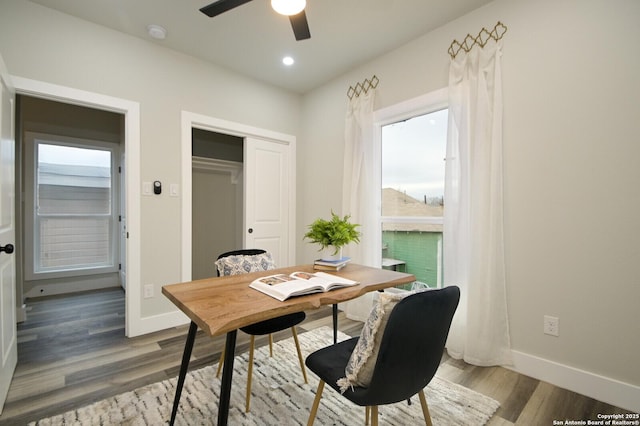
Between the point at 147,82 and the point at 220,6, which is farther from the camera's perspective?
the point at 147,82

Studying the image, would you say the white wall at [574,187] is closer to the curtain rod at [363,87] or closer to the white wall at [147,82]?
the curtain rod at [363,87]

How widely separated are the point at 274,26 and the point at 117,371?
9.65 ft

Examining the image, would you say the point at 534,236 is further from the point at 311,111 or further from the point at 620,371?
the point at 311,111

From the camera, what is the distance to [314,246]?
370cm

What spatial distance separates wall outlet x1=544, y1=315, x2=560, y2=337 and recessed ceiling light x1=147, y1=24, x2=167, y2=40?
3.75 m

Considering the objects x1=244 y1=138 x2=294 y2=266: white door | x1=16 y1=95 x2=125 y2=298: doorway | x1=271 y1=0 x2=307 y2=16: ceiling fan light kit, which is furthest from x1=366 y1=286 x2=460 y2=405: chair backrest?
x1=16 y1=95 x2=125 y2=298: doorway

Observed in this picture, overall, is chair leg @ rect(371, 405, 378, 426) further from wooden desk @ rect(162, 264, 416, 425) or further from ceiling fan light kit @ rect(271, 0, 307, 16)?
ceiling fan light kit @ rect(271, 0, 307, 16)

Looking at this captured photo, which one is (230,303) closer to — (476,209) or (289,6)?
(289,6)

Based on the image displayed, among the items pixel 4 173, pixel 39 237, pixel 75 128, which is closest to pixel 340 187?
pixel 4 173

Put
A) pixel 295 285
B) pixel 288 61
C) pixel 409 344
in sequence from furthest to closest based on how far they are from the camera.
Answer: pixel 288 61 < pixel 295 285 < pixel 409 344

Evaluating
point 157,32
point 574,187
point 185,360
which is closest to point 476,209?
point 574,187

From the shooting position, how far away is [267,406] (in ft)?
5.43

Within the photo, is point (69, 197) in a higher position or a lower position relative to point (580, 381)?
higher

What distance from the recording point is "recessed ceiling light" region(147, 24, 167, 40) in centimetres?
249
